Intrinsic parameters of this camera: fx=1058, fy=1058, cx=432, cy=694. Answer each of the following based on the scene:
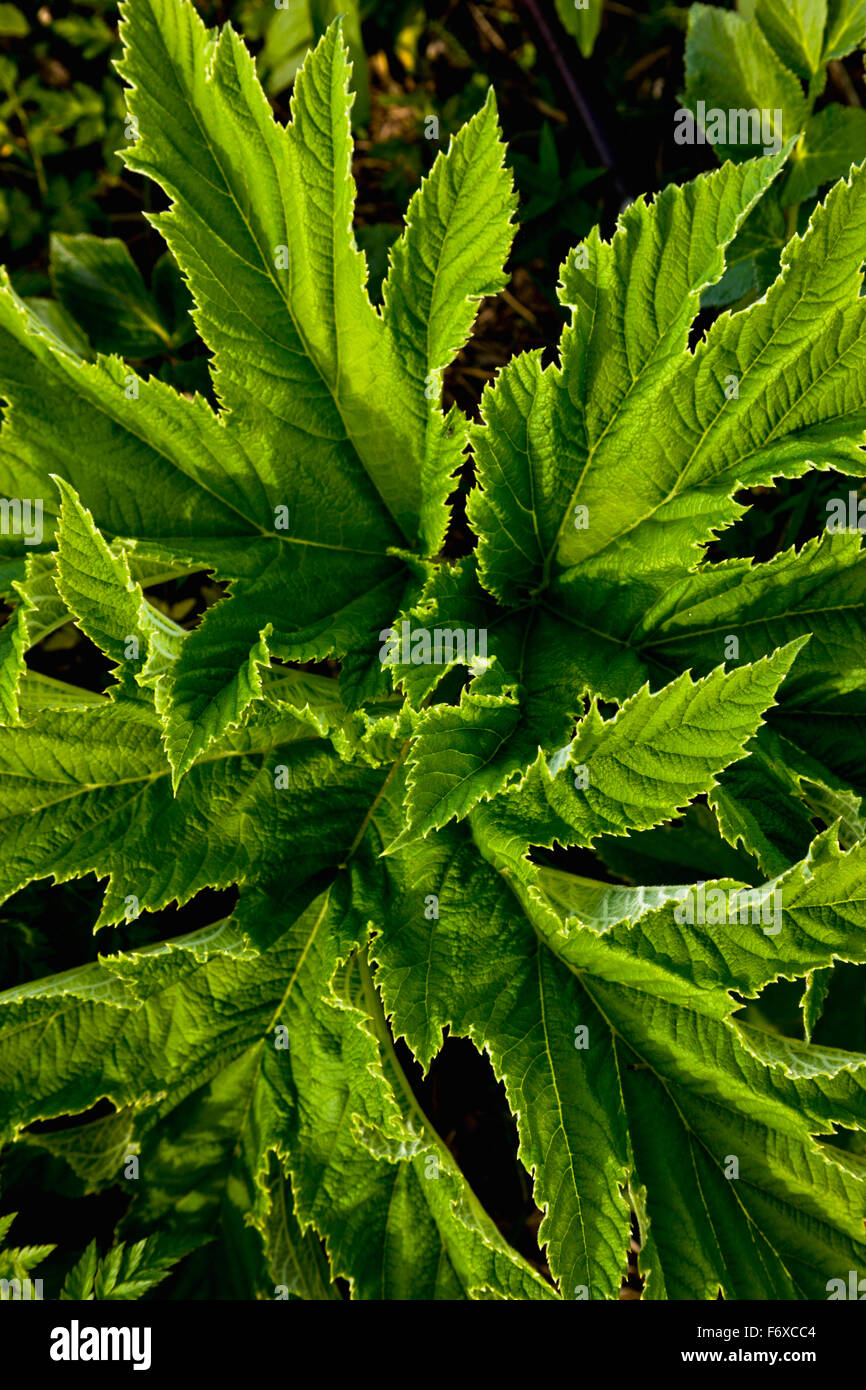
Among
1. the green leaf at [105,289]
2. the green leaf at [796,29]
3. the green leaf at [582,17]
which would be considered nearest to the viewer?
the green leaf at [796,29]

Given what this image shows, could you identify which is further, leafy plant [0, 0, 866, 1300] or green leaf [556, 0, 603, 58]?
green leaf [556, 0, 603, 58]

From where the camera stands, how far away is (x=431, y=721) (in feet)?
3.72

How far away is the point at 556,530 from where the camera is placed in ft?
4.35

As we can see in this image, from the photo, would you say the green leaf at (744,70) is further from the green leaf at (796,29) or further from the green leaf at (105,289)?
the green leaf at (105,289)

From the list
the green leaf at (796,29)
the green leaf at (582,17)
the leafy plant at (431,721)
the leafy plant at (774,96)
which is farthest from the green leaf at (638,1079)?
the green leaf at (582,17)

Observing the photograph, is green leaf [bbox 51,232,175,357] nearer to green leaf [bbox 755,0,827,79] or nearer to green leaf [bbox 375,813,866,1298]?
green leaf [bbox 755,0,827,79]

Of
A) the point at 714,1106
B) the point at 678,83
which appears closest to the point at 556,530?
the point at 714,1106

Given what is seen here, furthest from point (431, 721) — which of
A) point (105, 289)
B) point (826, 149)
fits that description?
point (105, 289)

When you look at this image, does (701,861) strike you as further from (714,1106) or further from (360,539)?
(360,539)

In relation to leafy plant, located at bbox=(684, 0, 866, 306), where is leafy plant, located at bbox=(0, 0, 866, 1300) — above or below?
below

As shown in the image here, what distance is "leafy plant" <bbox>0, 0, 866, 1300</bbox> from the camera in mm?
1136

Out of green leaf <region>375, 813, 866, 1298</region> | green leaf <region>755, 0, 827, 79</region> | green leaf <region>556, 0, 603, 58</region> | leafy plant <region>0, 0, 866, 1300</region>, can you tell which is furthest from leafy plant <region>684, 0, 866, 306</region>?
green leaf <region>375, 813, 866, 1298</region>

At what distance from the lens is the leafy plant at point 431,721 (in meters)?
1.14

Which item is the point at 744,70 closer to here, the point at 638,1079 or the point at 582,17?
the point at 582,17
